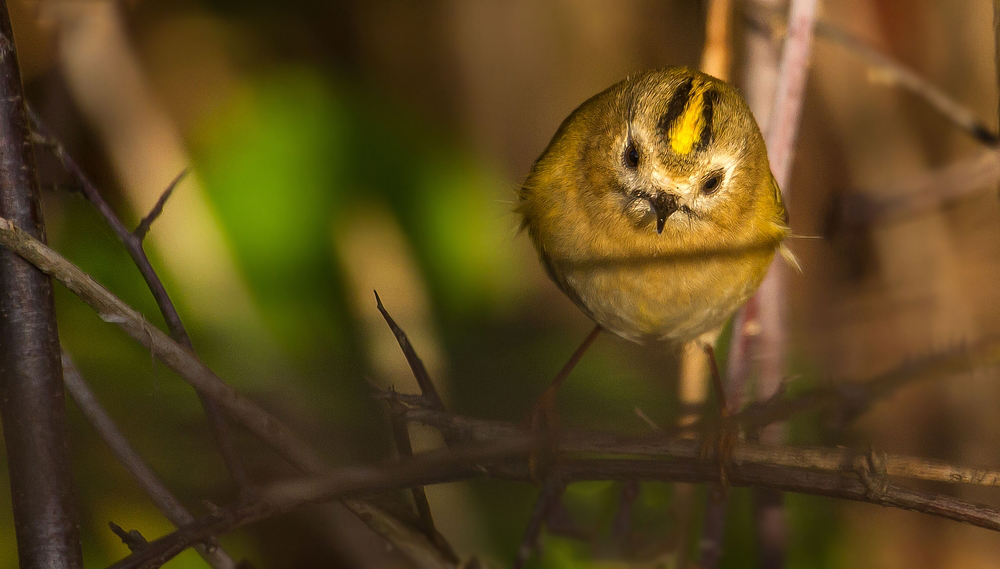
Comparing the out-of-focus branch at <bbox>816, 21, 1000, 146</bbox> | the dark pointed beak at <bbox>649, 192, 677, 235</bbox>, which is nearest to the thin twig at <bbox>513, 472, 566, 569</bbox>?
the dark pointed beak at <bbox>649, 192, 677, 235</bbox>

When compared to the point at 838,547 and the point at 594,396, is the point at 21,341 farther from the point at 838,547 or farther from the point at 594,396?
the point at 838,547

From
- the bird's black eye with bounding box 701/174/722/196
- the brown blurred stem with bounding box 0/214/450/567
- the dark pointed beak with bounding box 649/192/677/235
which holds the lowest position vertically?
the brown blurred stem with bounding box 0/214/450/567

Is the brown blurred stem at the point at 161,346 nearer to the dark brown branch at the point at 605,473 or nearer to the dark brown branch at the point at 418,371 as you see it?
the dark brown branch at the point at 605,473

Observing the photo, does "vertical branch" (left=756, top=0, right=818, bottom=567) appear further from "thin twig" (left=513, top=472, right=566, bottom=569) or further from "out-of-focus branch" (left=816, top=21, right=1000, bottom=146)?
"thin twig" (left=513, top=472, right=566, bottom=569)

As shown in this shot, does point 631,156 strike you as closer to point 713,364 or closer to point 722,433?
point 713,364

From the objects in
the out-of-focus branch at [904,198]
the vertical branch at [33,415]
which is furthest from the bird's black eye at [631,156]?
the vertical branch at [33,415]

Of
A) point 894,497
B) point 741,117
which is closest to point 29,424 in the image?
point 894,497
